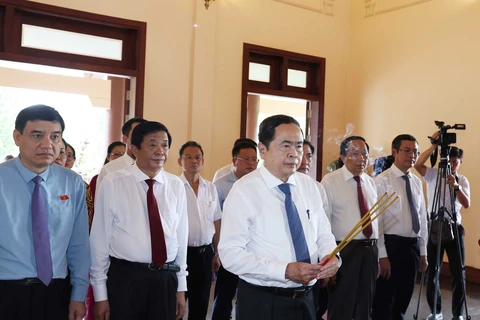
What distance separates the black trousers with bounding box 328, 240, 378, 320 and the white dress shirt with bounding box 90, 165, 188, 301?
48.6 inches

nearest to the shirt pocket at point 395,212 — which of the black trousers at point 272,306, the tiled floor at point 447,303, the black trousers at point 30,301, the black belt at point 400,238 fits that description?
the black belt at point 400,238

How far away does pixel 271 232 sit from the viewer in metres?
2.16

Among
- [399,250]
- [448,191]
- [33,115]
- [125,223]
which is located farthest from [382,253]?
[33,115]

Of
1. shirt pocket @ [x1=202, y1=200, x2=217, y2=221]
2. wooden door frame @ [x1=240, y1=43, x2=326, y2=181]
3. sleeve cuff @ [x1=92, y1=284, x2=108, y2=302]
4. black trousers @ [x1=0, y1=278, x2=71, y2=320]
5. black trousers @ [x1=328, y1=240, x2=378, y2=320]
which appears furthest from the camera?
wooden door frame @ [x1=240, y1=43, x2=326, y2=181]

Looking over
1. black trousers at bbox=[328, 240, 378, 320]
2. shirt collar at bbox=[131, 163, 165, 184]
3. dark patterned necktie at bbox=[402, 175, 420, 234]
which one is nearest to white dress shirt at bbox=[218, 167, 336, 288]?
shirt collar at bbox=[131, 163, 165, 184]

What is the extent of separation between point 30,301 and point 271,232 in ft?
3.33

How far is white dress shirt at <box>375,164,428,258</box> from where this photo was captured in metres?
3.91

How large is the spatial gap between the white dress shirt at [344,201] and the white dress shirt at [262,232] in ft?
4.30

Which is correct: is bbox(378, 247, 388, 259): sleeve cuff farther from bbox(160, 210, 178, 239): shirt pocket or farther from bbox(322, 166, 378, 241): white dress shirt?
bbox(160, 210, 178, 239): shirt pocket

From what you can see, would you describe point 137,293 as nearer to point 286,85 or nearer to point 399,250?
point 399,250

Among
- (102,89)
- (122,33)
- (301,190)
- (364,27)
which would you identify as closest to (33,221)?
(301,190)

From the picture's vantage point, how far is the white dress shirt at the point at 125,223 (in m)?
2.49

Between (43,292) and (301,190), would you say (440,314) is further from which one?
(43,292)

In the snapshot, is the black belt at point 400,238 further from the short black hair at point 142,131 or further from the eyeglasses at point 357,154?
the short black hair at point 142,131
